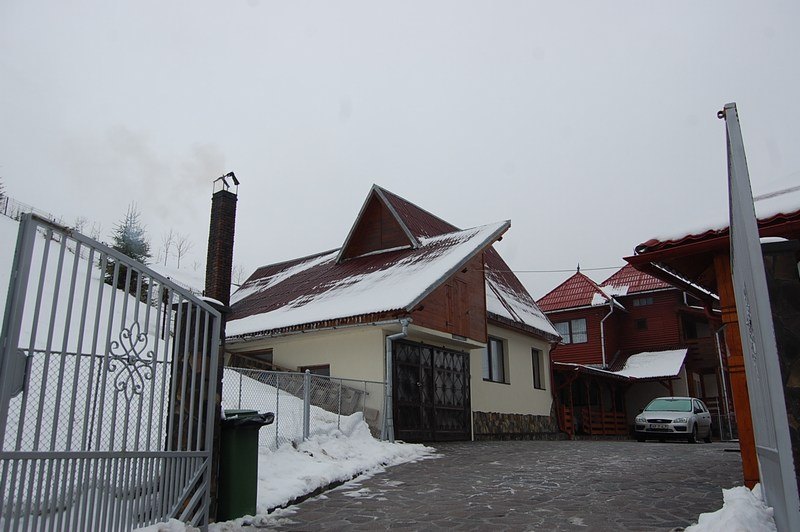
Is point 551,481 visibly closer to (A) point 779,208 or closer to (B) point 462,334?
(A) point 779,208

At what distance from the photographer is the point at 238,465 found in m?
7.04

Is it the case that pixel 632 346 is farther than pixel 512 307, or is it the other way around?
pixel 632 346

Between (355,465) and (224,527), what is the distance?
433 centimetres

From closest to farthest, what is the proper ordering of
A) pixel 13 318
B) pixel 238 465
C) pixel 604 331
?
pixel 13 318 → pixel 238 465 → pixel 604 331

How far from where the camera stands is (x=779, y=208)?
6016mm

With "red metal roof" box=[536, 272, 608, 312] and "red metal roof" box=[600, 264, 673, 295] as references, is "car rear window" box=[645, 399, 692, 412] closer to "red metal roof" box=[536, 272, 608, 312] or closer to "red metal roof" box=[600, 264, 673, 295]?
"red metal roof" box=[536, 272, 608, 312]

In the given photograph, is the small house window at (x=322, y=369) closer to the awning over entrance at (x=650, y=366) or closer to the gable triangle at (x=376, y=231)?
the gable triangle at (x=376, y=231)

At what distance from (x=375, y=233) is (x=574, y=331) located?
15.5 m

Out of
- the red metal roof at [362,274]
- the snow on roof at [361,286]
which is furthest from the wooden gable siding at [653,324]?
the snow on roof at [361,286]

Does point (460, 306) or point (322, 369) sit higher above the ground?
point (460, 306)

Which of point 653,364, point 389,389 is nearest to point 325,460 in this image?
point 389,389

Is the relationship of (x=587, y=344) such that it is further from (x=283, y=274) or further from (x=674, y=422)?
(x=283, y=274)

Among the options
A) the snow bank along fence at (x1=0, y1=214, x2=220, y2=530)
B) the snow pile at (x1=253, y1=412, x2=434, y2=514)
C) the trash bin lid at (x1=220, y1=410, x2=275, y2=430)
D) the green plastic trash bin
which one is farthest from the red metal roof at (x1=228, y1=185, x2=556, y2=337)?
the snow bank along fence at (x1=0, y1=214, x2=220, y2=530)

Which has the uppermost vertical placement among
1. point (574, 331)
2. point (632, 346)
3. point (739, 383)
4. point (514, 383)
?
point (574, 331)
